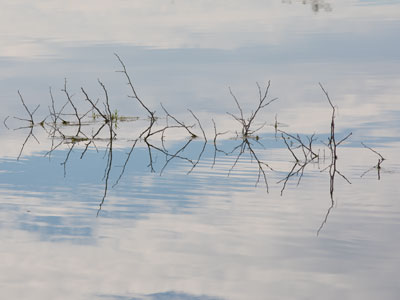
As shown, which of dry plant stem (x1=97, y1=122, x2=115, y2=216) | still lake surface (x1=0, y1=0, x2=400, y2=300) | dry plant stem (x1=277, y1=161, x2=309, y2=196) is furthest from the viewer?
dry plant stem (x1=277, y1=161, x2=309, y2=196)

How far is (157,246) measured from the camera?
25.2ft

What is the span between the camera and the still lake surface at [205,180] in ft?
22.9

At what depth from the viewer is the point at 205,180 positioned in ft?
32.8

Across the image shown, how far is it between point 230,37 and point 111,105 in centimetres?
816

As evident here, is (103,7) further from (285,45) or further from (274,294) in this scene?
(274,294)

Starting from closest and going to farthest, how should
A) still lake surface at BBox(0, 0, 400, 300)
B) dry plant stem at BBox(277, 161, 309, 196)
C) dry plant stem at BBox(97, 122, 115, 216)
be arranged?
still lake surface at BBox(0, 0, 400, 300) < dry plant stem at BBox(97, 122, 115, 216) < dry plant stem at BBox(277, 161, 309, 196)

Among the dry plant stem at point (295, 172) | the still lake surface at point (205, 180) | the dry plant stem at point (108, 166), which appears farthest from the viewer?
the dry plant stem at point (295, 172)

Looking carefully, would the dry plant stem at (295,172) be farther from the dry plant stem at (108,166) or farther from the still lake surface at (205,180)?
the dry plant stem at (108,166)

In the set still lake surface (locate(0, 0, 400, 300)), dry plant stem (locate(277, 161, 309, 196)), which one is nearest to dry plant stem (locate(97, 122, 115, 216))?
still lake surface (locate(0, 0, 400, 300))

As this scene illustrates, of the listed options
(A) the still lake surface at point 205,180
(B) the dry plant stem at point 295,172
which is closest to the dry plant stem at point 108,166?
(A) the still lake surface at point 205,180

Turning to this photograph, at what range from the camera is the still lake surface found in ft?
22.9

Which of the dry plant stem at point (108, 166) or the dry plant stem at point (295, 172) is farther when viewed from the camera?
the dry plant stem at point (295, 172)

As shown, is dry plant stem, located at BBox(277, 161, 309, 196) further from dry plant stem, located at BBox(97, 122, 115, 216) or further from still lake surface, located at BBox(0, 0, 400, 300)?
dry plant stem, located at BBox(97, 122, 115, 216)

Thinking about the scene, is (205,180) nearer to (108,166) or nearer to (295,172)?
(295,172)
